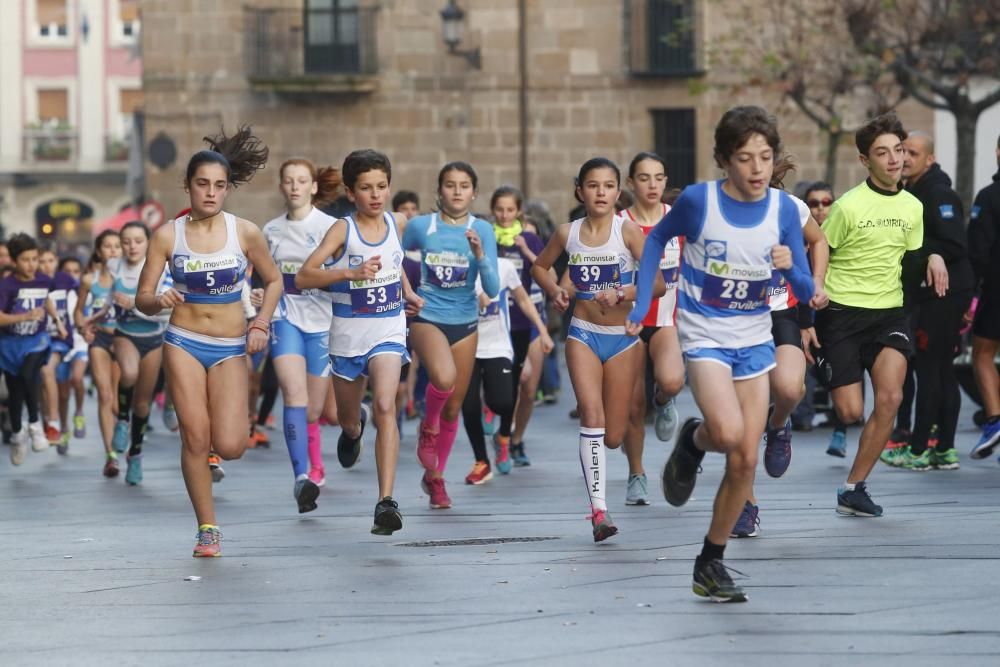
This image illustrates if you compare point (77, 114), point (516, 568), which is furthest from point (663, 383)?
point (77, 114)

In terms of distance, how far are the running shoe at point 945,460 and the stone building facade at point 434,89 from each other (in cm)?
2223

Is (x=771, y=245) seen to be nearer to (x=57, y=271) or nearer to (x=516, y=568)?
(x=516, y=568)

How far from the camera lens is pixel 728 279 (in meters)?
7.82

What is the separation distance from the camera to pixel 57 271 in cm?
1684

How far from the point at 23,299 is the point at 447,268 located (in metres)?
6.02

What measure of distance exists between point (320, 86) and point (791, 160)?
2448 cm

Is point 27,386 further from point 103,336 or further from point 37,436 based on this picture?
point 103,336

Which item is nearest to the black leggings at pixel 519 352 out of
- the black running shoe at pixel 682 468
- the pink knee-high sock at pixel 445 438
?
the pink knee-high sock at pixel 445 438

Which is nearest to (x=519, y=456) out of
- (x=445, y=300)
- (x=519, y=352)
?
(x=519, y=352)

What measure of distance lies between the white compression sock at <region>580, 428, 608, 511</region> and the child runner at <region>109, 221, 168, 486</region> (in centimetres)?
432

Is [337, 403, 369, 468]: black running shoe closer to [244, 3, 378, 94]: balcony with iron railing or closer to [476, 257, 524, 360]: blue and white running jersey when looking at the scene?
[476, 257, 524, 360]: blue and white running jersey

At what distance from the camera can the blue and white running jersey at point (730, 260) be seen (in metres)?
7.80

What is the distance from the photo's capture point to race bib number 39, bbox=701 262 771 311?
7.81 metres

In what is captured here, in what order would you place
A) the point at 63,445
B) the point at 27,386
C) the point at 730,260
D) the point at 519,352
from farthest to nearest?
the point at 63,445 → the point at 27,386 → the point at 519,352 → the point at 730,260
